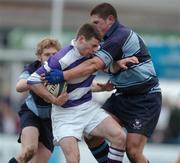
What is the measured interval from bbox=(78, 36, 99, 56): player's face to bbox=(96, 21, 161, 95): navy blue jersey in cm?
14

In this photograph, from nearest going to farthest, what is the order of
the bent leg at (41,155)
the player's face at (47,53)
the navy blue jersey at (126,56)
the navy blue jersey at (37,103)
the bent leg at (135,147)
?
1. the navy blue jersey at (126,56)
2. the bent leg at (135,147)
3. the player's face at (47,53)
4. the navy blue jersey at (37,103)
5. the bent leg at (41,155)

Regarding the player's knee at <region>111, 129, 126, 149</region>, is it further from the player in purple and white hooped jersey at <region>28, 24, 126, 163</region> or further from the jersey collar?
the jersey collar

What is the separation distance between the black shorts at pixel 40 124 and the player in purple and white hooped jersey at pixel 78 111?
0.90 meters

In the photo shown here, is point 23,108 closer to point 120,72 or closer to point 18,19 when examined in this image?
point 120,72

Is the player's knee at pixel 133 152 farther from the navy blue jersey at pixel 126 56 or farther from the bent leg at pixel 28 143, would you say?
the bent leg at pixel 28 143

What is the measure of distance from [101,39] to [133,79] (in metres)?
0.81

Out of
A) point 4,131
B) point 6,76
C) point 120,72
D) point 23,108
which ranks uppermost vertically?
point 120,72

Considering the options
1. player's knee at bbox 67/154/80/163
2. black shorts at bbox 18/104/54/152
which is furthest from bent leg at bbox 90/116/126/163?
black shorts at bbox 18/104/54/152

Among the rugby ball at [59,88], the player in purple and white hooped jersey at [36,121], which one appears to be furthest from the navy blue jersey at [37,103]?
the rugby ball at [59,88]

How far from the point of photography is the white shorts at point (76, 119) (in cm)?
1145

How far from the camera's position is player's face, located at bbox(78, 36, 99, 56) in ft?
36.6

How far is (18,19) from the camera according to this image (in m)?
37.7

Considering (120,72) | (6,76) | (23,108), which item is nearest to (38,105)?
(23,108)

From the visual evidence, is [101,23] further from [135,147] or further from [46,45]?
[135,147]
